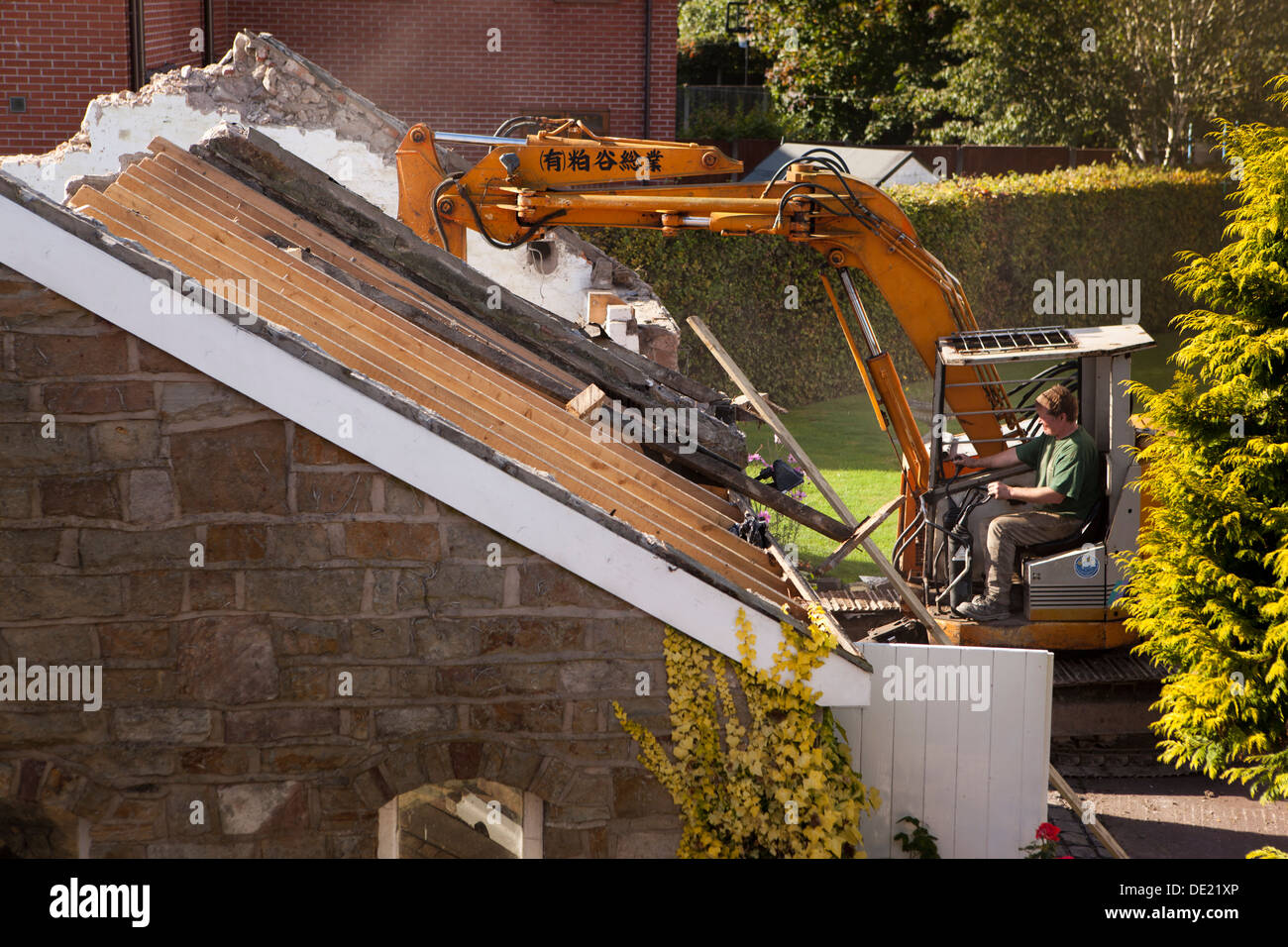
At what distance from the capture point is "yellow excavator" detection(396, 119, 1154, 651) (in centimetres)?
936

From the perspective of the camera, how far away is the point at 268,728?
17.5ft

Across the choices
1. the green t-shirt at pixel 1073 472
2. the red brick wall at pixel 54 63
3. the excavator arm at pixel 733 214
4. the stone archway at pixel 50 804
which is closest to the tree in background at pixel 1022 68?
the red brick wall at pixel 54 63

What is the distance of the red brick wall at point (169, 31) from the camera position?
19.0 metres

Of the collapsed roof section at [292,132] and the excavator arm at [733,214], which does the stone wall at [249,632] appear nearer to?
the excavator arm at [733,214]

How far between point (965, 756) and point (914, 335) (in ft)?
16.0

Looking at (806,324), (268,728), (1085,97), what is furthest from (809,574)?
(1085,97)

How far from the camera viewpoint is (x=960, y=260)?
906 inches

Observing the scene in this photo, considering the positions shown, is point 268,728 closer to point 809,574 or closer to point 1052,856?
point 1052,856

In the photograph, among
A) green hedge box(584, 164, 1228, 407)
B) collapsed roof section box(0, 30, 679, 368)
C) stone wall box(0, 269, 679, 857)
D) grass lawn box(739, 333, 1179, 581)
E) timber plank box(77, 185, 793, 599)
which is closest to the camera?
stone wall box(0, 269, 679, 857)

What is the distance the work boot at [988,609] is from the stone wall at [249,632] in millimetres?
4596

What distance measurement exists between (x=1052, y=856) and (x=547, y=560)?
2.81m

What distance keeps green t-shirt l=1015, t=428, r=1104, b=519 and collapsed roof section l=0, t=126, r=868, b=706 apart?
2.63 m

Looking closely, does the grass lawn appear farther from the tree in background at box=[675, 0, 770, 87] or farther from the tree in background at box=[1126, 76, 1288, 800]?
the tree in background at box=[675, 0, 770, 87]

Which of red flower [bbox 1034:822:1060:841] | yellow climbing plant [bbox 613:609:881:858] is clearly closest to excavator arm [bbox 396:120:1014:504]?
Answer: red flower [bbox 1034:822:1060:841]
